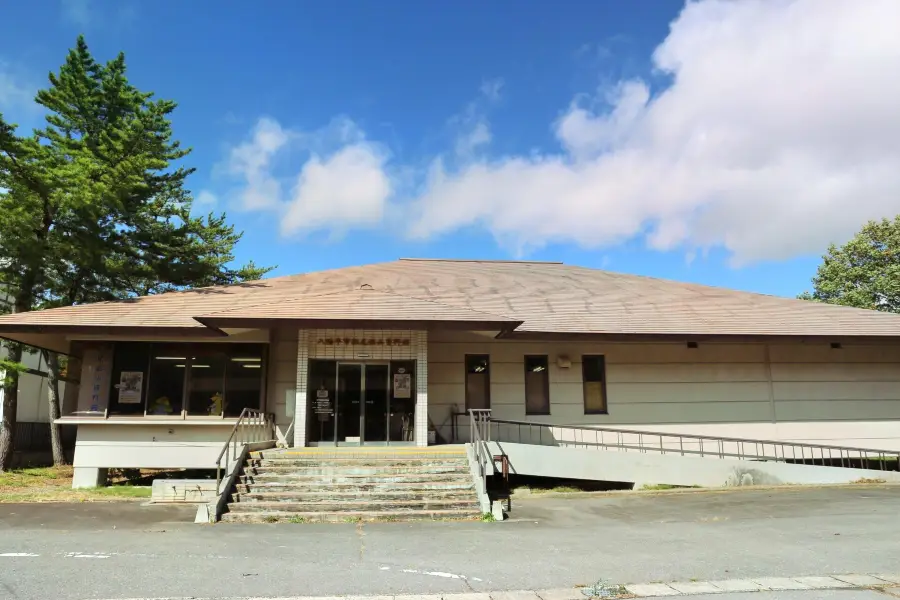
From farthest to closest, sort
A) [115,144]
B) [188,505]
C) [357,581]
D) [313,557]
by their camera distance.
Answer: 1. [115,144]
2. [188,505]
3. [313,557]
4. [357,581]

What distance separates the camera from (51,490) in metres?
13.6

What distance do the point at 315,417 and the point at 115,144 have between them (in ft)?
33.4

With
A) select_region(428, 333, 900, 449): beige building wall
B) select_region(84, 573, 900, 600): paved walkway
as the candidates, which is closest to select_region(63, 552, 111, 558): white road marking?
select_region(84, 573, 900, 600): paved walkway

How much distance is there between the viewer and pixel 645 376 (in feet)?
52.9

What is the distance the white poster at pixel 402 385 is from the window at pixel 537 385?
3256 millimetres

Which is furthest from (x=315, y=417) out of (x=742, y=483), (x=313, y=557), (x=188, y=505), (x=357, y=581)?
(x=742, y=483)

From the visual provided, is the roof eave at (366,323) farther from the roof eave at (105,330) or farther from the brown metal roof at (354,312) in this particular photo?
the roof eave at (105,330)

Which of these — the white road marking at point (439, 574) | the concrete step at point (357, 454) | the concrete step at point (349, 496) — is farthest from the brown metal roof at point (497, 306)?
the white road marking at point (439, 574)

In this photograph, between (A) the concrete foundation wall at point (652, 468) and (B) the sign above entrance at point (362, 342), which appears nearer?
(A) the concrete foundation wall at point (652, 468)

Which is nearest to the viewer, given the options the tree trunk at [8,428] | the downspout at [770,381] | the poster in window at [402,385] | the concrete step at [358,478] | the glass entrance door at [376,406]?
the concrete step at [358,478]

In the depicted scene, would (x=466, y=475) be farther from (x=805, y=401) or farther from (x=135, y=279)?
(x=135, y=279)

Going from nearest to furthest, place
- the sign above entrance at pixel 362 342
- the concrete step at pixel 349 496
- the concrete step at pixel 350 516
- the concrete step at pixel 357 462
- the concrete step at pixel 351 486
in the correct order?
1. the concrete step at pixel 350 516
2. the concrete step at pixel 349 496
3. the concrete step at pixel 351 486
4. the concrete step at pixel 357 462
5. the sign above entrance at pixel 362 342

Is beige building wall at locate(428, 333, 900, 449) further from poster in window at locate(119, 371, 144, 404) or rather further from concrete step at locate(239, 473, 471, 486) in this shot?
poster in window at locate(119, 371, 144, 404)

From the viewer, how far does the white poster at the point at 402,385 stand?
47.8 ft
